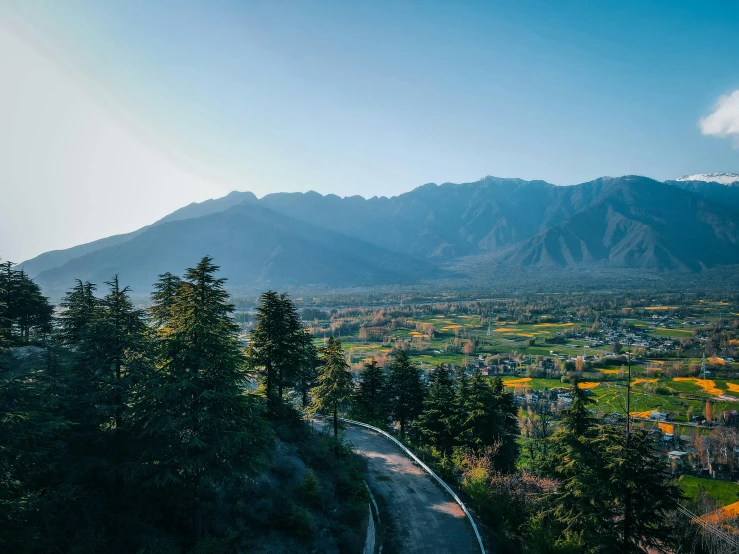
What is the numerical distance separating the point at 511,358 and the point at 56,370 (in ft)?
311

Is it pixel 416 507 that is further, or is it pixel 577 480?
pixel 416 507

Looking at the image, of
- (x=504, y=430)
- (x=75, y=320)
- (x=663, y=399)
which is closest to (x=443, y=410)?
(x=504, y=430)

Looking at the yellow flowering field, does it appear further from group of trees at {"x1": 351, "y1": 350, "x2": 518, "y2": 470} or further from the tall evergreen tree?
the tall evergreen tree

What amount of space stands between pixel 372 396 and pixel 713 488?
37.2m

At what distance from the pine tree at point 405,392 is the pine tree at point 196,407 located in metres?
22.8

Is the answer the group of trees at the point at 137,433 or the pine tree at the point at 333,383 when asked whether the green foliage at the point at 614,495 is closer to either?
the group of trees at the point at 137,433

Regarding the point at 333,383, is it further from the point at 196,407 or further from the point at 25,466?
the point at 25,466

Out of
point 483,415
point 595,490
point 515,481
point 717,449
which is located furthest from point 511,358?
point 595,490

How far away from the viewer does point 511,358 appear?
312 feet

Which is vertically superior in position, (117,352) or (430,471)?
(117,352)

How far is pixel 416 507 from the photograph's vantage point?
2059 cm

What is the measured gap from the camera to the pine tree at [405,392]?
119ft

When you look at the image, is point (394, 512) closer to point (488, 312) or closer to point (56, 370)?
point (56, 370)

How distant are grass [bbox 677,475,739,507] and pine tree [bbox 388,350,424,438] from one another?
27.4 m
